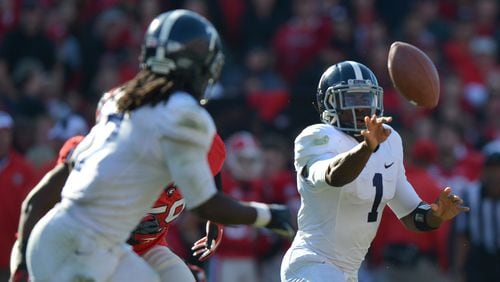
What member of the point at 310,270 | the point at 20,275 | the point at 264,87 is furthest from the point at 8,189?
the point at 310,270

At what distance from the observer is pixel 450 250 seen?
9000mm

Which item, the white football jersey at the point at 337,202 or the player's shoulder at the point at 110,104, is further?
the white football jersey at the point at 337,202

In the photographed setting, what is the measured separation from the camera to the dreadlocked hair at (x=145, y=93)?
435 cm

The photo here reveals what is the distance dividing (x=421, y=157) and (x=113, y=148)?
17.4 feet

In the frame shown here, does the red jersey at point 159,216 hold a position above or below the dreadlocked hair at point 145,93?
below

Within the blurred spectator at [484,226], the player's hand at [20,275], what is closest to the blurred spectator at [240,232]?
the blurred spectator at [484,226]

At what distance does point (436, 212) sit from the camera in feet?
17.4

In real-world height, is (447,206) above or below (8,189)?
above

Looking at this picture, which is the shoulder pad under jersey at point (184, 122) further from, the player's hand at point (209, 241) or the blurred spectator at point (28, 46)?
the blurred spectator at point (28, 46)

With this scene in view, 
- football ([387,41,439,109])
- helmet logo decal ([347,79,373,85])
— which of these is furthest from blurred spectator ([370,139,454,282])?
helmet logo decal ([347,79,373,85])

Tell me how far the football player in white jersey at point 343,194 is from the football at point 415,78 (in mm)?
124

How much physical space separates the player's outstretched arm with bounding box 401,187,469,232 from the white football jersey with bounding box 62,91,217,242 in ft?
4.45

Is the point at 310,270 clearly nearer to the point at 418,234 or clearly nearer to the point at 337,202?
the point at 337,202

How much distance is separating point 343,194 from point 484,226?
373 centimetres
